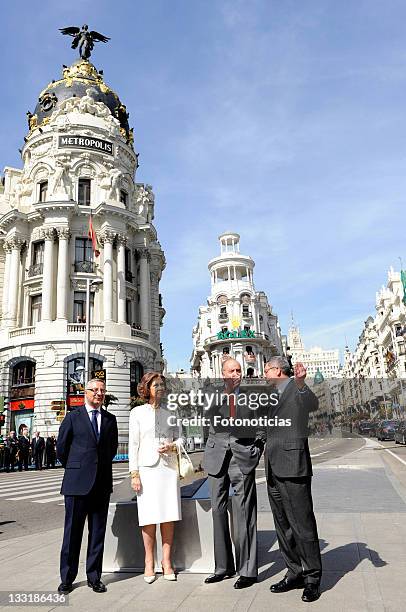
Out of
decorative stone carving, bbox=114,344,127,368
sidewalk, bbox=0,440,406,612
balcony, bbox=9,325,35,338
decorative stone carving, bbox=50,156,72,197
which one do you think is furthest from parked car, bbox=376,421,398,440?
sidewalk, bbox=0,440,406,612

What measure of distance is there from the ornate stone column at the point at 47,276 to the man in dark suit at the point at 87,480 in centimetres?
3229

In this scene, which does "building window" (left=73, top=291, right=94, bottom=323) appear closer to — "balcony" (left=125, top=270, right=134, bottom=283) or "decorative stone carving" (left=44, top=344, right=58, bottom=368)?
"decorative stone carving" (left=44, top=344, right=58, bottom=368)

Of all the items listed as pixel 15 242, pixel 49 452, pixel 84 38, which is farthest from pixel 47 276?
pixel 84 38

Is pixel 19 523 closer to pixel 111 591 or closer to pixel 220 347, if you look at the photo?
pixel 111 591

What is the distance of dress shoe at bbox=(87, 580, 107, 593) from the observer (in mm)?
4336

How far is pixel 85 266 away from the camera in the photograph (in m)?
37.8

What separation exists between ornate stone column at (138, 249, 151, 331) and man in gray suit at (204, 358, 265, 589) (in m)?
36.2

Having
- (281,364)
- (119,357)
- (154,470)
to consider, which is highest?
(119,357)

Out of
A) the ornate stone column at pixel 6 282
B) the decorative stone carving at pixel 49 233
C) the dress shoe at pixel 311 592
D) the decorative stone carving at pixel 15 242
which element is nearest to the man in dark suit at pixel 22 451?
the ornate stone column at pixel 6 282

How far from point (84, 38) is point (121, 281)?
89.0ft

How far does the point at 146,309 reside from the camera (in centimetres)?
4131

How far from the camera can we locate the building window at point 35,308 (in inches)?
1486

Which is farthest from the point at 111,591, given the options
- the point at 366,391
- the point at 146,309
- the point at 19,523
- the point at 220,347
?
the point at 366,391

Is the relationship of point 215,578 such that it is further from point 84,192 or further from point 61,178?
point 84,192
